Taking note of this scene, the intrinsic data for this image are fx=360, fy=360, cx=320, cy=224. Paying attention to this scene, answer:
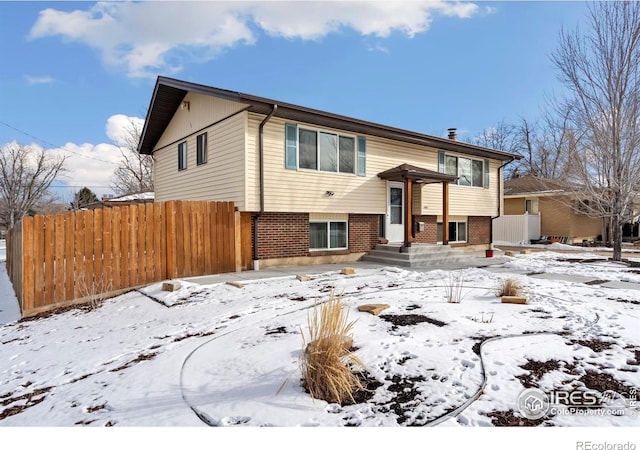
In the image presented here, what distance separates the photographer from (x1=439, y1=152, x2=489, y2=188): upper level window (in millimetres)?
14462

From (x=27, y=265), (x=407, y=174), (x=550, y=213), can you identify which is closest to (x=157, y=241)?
(x=27, y=265)

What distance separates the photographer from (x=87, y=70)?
13.3 meters

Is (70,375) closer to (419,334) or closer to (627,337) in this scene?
(419,334)

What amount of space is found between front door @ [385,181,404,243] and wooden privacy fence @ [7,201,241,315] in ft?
18.4

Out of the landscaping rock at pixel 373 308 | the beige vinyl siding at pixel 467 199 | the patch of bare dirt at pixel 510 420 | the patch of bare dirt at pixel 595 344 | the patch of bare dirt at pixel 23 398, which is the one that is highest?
the beige vinyl siding at pixel 467 199

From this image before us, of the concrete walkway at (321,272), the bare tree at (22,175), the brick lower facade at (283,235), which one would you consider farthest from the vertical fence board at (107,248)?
the bare tree at (22,175)

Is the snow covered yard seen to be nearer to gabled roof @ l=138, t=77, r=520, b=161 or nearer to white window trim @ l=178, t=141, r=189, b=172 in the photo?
gabled roof @ l=138, t=77, r=520, b=161

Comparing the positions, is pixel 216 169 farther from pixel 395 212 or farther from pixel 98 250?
pixel 395 212

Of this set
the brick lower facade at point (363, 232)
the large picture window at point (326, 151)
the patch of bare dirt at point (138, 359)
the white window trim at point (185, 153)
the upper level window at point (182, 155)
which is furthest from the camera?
the upper level window at point (182, 155)

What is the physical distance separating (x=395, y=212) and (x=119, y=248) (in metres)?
8.83

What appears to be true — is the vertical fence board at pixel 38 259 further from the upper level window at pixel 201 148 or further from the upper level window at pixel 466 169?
the upper level window at pixel 466 169

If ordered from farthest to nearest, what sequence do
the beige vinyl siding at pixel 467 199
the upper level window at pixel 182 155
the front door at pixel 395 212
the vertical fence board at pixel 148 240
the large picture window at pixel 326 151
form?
1. the beige vinyl siding at pixel 467 199
2. the front door at pixel 395 212
3. the upper level window at pixel 182 155
4. the large picture window at pixel 326 151
5. the vertical fence board at pixel 148 240

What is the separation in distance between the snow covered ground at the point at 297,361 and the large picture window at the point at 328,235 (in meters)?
4.42

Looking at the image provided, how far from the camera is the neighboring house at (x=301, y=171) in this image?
32.0 ft
